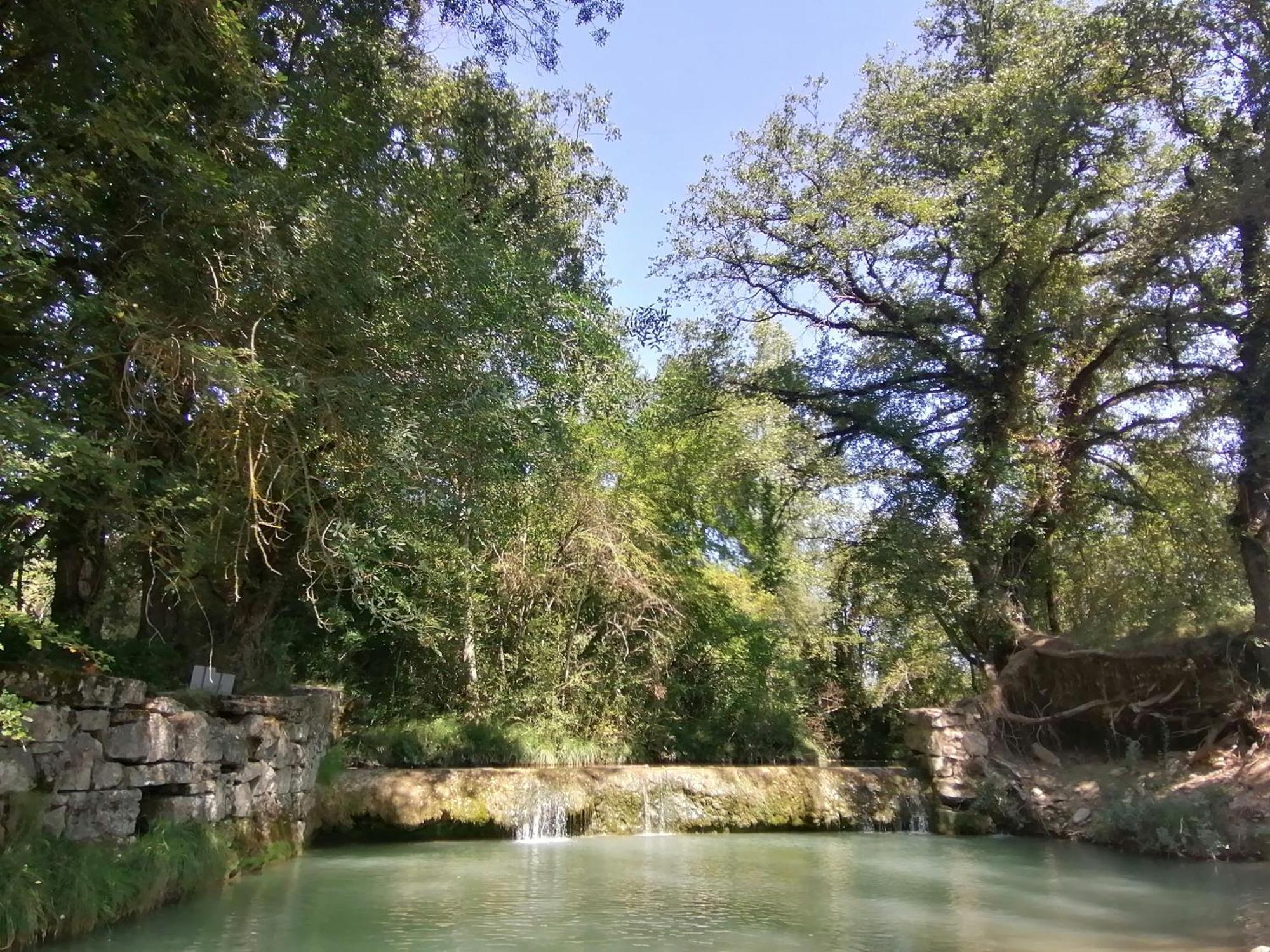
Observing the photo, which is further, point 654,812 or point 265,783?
point 654,812

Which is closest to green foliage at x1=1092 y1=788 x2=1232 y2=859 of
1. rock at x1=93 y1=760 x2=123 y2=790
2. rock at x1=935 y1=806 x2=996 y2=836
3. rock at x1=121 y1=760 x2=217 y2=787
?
rock at x1=935 y1=806 x2=996 y2=836

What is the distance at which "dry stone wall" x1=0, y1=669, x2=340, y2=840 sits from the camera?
5527mm

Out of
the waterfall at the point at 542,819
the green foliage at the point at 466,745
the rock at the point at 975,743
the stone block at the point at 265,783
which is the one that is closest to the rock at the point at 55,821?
the stone block at the point at 265,783

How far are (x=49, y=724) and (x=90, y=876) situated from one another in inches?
39.5

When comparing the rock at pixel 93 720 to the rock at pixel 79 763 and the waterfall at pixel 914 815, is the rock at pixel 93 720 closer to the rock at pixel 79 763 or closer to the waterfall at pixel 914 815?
the rock at pixel 79 763

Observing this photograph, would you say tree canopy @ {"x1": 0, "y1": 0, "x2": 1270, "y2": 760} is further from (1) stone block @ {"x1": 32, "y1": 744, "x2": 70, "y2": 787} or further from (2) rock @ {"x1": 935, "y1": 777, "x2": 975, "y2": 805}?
(2) rock @ {"x1": 935, "y1": 777, "x2": 975, "y2": 805}

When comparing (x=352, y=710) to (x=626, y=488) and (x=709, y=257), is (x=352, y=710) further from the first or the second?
(x=709, y=257)

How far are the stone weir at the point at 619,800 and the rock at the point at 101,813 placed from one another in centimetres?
393

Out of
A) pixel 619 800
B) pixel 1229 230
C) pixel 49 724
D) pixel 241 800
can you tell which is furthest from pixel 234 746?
pixel 1229 230

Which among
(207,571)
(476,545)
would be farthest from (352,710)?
(207,571)

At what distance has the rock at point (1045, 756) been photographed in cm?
1262

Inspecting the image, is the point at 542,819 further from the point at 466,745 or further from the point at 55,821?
the point at 55,821

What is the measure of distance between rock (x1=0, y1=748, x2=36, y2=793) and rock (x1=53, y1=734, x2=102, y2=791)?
0.78 ft

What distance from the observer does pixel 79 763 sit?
5844 mm
